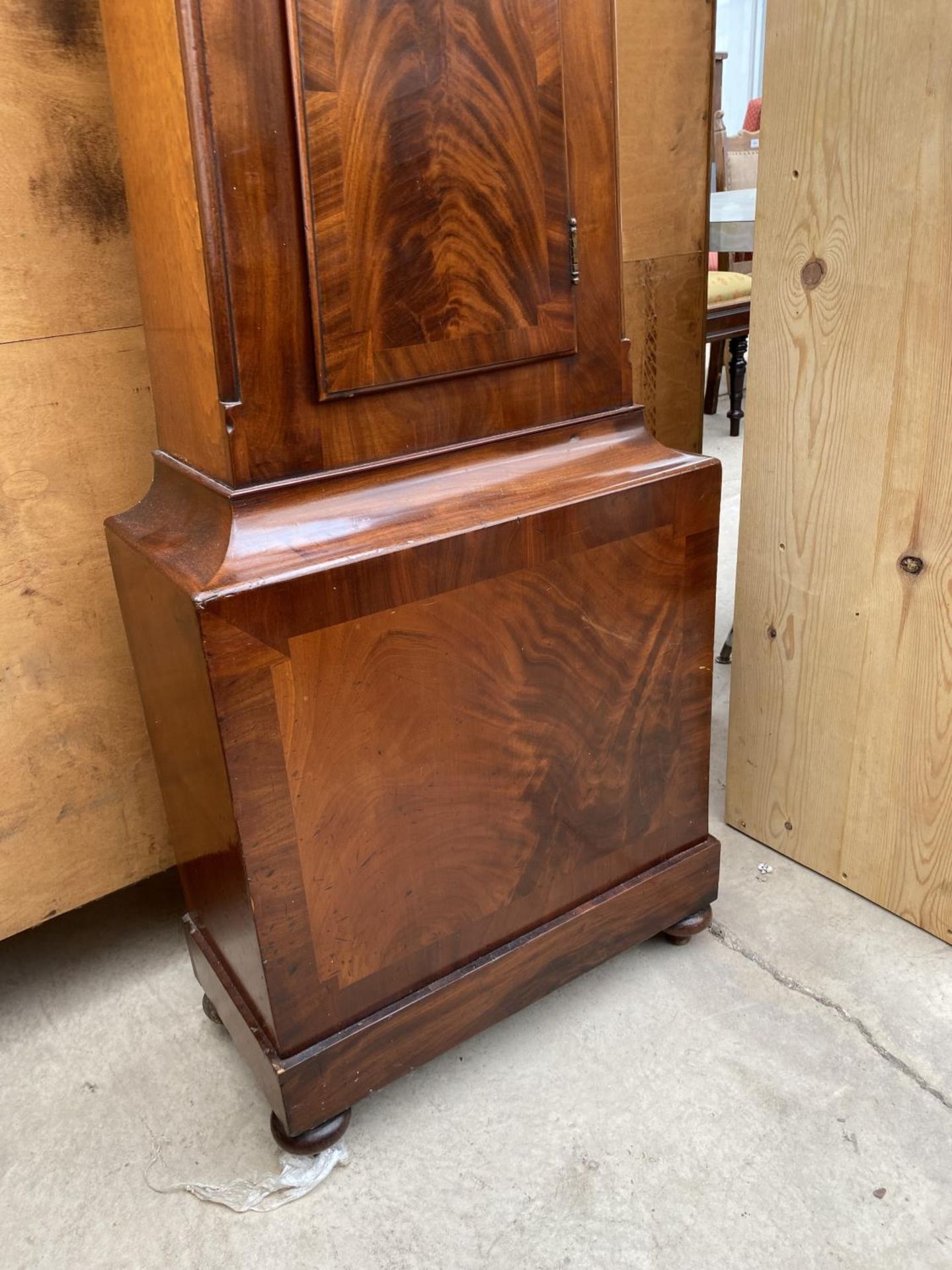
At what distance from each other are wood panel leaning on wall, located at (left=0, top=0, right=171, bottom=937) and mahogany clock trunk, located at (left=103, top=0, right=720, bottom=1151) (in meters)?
0.14

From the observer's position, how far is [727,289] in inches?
125

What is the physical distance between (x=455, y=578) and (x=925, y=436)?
638 millimetres

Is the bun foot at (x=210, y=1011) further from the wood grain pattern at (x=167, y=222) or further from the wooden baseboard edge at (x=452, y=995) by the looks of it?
the wood grain pattern at (x=167, y=222)

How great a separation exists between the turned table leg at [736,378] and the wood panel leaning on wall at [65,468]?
263 centimetres

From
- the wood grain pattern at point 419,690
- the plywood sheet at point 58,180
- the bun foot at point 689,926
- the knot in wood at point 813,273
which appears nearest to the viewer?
the wood grain pattern at point 419,690

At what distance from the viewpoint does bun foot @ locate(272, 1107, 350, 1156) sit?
3.70ft

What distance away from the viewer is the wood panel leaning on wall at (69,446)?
1.07 metres

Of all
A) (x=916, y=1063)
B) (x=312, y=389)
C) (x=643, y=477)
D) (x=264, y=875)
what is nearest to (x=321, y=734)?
(x=264, y=875)

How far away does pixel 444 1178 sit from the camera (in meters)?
1.13

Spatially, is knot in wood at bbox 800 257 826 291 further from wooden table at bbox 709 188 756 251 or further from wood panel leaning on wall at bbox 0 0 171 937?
wooden table at bbox 709 188 756 251

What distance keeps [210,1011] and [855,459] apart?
1.11 meters

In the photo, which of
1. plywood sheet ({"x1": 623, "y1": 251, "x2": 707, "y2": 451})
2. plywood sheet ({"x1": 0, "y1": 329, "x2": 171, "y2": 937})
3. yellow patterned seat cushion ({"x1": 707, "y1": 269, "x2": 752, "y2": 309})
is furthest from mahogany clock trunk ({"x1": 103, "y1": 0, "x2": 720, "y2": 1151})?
yellow patterned seat cushion ({"x1": 707, "y1": 269, "x2": 752, "y2": 309})

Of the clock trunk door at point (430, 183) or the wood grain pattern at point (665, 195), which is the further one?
the wood grain pattern at point (665, 195)

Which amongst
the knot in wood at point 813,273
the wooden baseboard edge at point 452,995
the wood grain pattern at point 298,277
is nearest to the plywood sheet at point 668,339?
the knot in wood at point 813,273
